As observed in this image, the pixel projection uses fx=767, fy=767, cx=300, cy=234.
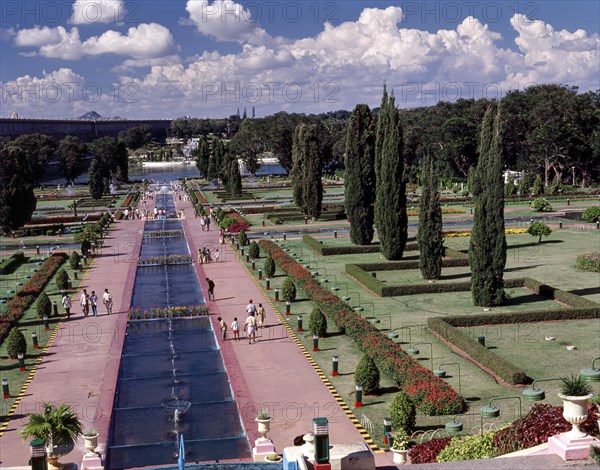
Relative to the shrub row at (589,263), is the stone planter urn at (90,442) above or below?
below

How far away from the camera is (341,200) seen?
3307 inches

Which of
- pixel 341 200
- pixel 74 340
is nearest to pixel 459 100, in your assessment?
pixel 341 200

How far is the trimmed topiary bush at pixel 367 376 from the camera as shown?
2142cm

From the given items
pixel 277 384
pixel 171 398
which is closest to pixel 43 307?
pixel 171 398

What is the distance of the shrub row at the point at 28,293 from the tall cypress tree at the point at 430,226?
18538mm

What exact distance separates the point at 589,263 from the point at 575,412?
26.9 meters

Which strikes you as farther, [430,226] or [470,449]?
[430,226]

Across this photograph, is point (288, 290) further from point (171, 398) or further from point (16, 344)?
point (16, 344)

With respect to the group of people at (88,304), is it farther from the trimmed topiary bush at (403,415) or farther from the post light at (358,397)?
the trimmed topiary bush at (403,415)

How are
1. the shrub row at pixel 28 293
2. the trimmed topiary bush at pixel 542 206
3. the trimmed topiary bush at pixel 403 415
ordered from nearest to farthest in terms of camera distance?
the trimmed topiary bush at pixel 403 415
the shrub row at pixel 28 293
the trimmed topiary bush at pixel 542 206

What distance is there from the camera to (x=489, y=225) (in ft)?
104

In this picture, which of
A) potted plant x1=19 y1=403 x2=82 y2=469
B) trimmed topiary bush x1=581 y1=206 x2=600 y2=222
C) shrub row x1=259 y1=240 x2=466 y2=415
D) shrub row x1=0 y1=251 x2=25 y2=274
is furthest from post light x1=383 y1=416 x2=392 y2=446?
trimmed topiary bush x1=581 y1=206 x2=600 y2=222

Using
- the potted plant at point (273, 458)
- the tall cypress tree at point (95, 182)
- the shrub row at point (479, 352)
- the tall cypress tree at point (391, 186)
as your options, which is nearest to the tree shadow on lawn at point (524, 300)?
the shrub row at point (479, 352)

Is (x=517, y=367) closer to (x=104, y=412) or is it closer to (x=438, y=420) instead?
(x=438, y=420)
